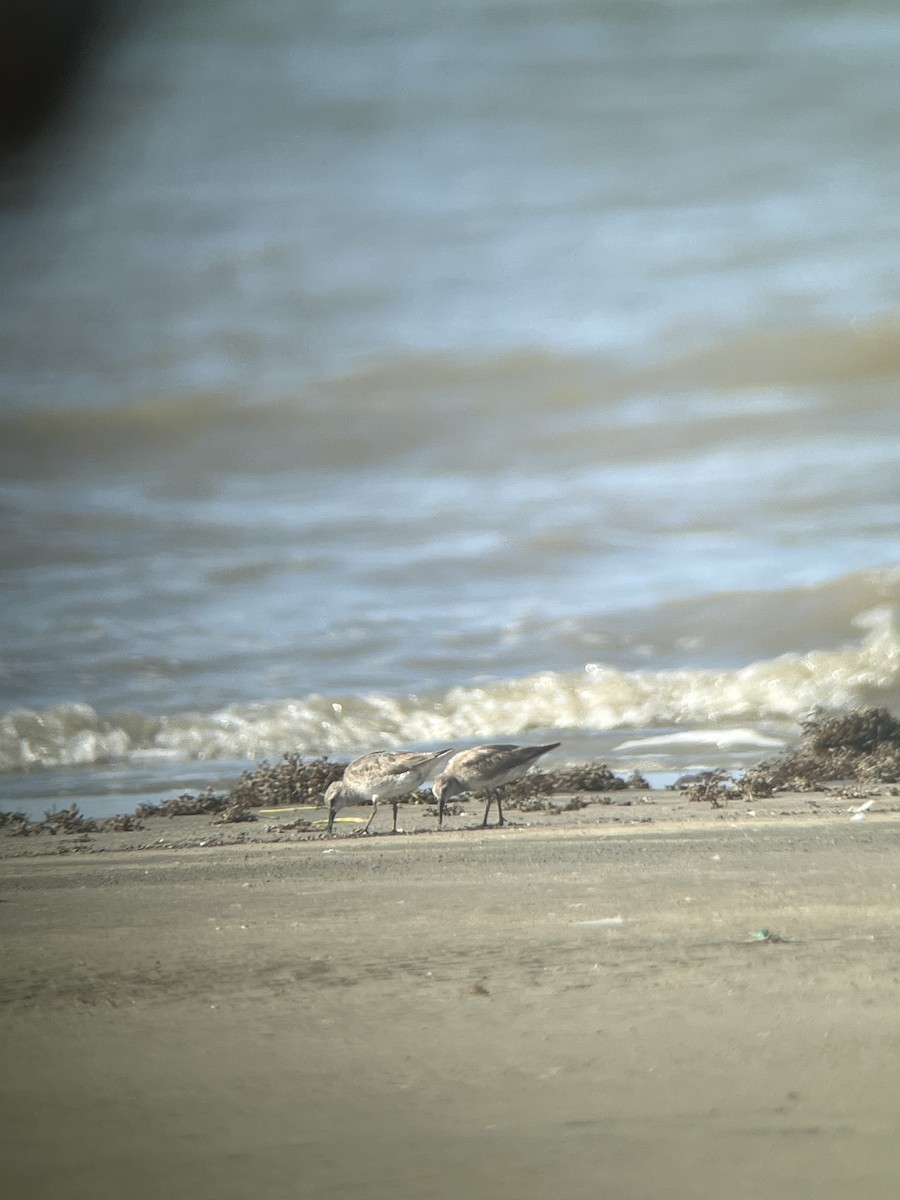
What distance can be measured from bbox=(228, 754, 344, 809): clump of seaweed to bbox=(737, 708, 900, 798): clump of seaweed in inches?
64.9

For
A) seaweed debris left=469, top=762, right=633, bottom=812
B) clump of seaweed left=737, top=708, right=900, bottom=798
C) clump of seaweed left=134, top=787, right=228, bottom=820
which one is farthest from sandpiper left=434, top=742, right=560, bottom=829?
clump of seaweed left=737, top=708, right=900, bottom=798

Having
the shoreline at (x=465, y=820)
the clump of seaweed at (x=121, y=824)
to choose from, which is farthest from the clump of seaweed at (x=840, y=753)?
the clump of seaweed at (x=121, y=824)

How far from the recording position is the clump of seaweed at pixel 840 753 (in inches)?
182

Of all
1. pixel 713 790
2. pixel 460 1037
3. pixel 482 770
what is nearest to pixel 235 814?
pixel 482 770

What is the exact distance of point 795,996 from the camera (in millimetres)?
1479

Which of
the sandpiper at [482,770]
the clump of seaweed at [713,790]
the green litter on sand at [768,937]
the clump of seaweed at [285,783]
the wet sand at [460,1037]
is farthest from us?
the clump of seaweed at [285,783]

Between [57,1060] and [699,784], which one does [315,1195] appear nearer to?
[57,1060]

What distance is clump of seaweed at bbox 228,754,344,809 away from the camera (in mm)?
4488

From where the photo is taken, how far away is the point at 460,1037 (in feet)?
4.35

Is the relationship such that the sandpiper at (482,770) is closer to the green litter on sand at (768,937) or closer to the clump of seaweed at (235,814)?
the clump of seaweed at (235,814)

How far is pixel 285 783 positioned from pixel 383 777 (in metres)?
0.89

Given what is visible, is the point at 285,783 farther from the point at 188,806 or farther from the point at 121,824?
the point at 121,824

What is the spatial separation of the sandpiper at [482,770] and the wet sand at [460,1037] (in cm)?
120

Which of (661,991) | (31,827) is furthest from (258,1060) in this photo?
(31,827)
